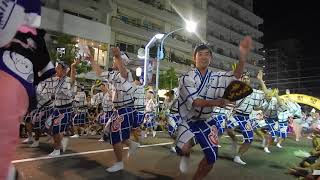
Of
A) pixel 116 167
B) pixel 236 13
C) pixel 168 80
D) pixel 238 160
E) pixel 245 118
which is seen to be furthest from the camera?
pixel 236 13

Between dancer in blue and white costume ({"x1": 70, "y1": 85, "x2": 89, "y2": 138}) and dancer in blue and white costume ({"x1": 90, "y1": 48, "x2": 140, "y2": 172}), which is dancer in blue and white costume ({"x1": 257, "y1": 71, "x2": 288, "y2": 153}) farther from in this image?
dancer in blue and white costume ({"x1": 70, "y1": 85, "x2": 89, "y2": 138})

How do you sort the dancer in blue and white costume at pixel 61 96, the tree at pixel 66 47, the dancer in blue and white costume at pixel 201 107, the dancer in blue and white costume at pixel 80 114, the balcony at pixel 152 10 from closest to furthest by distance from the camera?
the dancer in blue and white costume at pixel 201 107 < the dancer in blue and white costume at pixel 61 96 < the dancer in blue and white costume at pixel 80 114 < the tree at pixel 66 47 < the balcony at pixel 152 10

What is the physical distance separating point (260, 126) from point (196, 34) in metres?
44.5

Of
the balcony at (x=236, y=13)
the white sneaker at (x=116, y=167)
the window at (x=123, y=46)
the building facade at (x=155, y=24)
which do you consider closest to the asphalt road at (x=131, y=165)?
the white sneaker at (x=116, y=167)

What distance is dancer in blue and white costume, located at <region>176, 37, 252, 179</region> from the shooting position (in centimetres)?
531

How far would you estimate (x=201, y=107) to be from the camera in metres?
5.30

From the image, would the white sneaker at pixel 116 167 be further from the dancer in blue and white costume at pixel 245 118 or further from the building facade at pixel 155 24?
the building facade at pixel 155 24

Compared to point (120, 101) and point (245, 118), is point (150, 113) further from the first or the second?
point (120, 101)

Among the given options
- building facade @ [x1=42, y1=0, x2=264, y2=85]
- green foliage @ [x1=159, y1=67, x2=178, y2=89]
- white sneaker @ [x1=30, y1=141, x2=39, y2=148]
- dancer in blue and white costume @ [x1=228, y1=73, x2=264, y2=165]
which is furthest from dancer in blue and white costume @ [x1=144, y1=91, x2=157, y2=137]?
green foliage @ [x1=159, y1=67, x2=178, y2=89]

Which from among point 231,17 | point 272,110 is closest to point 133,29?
point 272,110

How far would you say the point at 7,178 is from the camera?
225 centimetres

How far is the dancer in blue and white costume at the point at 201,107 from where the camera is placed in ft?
17.4

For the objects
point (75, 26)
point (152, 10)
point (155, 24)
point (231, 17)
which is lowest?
point (75, 26)

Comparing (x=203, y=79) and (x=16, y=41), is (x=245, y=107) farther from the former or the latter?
(x=16, y=41)
